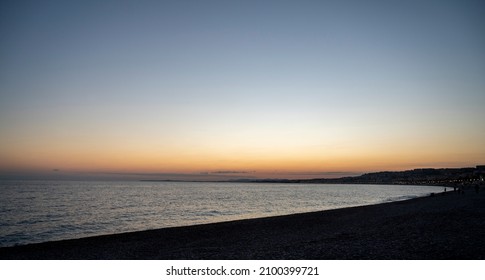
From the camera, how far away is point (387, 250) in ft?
39.3
